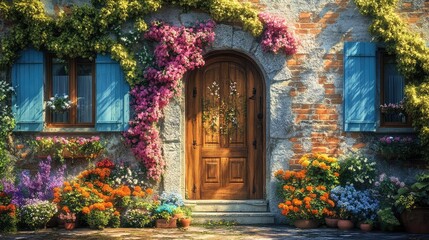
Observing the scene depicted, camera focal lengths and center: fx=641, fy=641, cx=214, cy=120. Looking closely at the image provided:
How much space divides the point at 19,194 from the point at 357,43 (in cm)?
583

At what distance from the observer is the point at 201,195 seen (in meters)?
10.5

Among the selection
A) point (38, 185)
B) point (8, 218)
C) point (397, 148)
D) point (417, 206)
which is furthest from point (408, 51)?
point (8, 218)

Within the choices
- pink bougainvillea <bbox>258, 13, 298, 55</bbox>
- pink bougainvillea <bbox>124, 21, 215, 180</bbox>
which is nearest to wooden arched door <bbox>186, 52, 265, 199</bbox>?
pink bougainvillea <bbox>124, 21, 215, 180</bbox>

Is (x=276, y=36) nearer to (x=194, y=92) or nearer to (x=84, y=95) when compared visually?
(x=194, y=92)

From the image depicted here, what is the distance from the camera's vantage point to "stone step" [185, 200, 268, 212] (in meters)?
10.2

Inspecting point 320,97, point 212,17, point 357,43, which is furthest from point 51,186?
point 357,43

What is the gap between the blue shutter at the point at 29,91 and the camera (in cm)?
1034

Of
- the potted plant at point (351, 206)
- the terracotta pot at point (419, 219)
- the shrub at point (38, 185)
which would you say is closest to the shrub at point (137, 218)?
the shrub at point (38, 185)

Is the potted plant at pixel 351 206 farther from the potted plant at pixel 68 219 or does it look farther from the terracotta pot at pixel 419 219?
the potted plant at pixel 68 219

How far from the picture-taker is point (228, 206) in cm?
1020

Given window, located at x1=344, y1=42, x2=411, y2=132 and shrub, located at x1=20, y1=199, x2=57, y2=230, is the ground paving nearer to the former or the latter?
shrub, located at x1=20, y1=199, x2=57, y2=230

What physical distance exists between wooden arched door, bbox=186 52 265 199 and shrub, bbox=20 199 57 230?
7.31ft

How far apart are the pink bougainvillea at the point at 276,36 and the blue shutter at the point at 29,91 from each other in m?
3.62

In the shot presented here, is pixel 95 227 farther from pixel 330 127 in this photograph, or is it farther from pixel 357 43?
Answer: pixel 357 43
